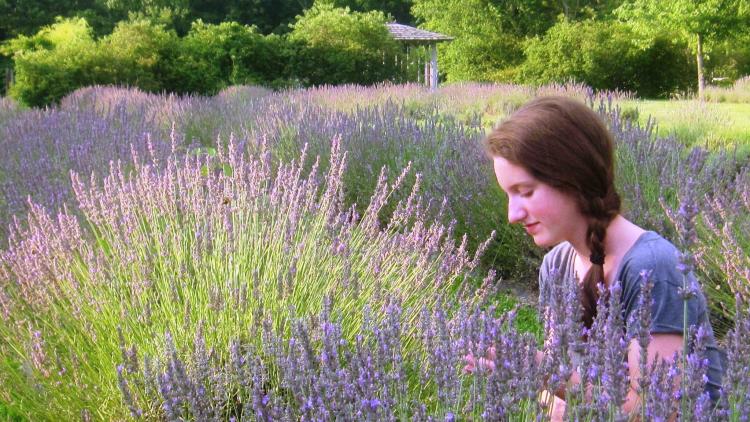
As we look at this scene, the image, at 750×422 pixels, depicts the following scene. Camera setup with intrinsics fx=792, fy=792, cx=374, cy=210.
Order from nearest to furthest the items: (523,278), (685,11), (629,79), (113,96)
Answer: (523,278)
(113,96)
(685,11)
(629,79)

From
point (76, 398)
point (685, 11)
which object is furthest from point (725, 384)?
point (685, 11)

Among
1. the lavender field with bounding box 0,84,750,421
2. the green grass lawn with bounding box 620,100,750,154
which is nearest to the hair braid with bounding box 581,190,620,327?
the lavender field with bounding box 0,84,750,421

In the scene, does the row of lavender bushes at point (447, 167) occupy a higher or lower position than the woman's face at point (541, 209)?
lower

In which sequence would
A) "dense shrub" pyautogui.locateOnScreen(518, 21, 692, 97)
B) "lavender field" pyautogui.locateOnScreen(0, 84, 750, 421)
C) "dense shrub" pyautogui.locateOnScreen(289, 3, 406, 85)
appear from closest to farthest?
"lavender field" pyautogui.locateOnScreen(0, 84, 750, 421), "dense shrub" pyautogui.locateOnScreen(289, 3, 406, 85), "dense shrub" pyautogui.locateOnScreen(518, 21, 692, 97)

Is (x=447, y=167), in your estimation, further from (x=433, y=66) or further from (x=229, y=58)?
(x=433, y=66)

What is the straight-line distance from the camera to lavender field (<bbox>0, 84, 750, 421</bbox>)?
1.40 metres

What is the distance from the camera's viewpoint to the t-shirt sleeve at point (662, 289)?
173 centimetres

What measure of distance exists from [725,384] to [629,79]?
26.7 metres

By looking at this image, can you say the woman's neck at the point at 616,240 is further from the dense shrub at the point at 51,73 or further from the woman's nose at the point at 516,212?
the dense shrub at the point at 51,73

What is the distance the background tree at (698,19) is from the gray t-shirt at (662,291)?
21262 mm

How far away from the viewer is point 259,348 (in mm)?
2516

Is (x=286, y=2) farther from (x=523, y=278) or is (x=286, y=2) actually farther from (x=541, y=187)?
(x=541, y=187)

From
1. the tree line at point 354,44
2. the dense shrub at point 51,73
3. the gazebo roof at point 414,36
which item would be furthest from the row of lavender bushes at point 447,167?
the gazebo roof at point 414,36

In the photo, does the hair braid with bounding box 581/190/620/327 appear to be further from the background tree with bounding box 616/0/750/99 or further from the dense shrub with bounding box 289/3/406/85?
the background tree with bounding box 616/0/750/99
